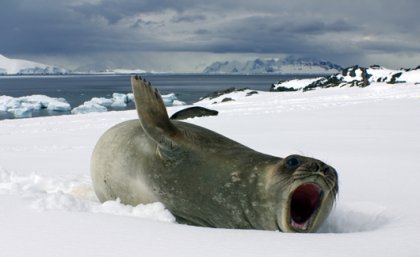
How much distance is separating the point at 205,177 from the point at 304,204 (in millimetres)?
694

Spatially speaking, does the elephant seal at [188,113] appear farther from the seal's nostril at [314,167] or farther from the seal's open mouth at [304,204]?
the seal's nostril at [314,167]

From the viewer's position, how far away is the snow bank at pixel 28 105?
38.2 metres

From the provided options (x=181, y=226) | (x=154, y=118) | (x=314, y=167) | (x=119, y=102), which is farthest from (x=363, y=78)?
(x=181, y=226)

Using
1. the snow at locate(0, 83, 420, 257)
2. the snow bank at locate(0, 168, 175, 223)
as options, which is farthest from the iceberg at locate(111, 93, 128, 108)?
the snow bank at locate(0, 168, 175, 223)

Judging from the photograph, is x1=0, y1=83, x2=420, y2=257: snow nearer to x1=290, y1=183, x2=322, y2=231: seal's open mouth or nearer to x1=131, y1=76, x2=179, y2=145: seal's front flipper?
x1=290, y1=183, x2=322, y2=231: seal's open mouth

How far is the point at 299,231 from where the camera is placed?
2779mm

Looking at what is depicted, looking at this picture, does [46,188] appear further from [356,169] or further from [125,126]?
[356,169]

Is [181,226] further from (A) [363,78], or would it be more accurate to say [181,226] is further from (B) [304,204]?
(A) [363,78]

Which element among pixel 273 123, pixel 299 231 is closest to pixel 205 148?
pixel 299 231

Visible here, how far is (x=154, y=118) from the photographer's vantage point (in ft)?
11.4

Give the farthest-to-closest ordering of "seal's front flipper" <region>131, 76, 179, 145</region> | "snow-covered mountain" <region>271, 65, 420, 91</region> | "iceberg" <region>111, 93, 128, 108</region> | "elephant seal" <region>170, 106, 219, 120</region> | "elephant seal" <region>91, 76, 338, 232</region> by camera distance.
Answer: "snow-covered mountain" <region>271, 65, 420, 91</region>
"iceberg" <region>111, 93, 128, 108</region>
"elephant seal" <region>170, 106, 219, 120</region>
"seal's front flipper" <region>131, 76, 179, 145</region>
"elephant seal" <region>91, 76, 338, 232</region>

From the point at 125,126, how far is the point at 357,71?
56732 millimetres

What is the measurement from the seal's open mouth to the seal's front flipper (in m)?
0.97

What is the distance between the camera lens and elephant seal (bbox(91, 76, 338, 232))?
9.24 ft
